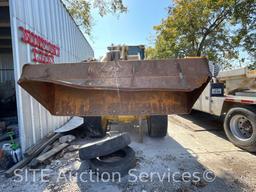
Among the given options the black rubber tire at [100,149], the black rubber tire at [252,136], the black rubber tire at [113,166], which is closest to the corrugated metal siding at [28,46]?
the black rubber tire at [100,149]

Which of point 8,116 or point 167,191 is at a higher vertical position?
point 8,116

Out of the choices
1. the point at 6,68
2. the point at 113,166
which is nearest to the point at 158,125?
the point at 113,166

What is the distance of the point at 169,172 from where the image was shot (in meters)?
3.03

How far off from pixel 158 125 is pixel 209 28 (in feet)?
35.6

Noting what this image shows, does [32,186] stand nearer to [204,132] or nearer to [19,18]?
[19,18]

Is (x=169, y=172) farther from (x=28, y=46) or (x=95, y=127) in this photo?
(x=28, y=46)

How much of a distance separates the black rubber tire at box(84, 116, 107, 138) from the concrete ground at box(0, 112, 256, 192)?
2.64 feet

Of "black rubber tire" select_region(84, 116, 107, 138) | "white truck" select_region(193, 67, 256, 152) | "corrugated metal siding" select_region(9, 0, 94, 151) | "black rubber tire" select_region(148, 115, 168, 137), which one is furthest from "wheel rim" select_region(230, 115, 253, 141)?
"corrugated metal siding" select_region(9, 0, 94, 151)

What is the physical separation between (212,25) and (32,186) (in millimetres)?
13481

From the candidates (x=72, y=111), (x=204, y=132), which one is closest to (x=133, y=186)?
(x=72, y=111)

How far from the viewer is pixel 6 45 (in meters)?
7.89

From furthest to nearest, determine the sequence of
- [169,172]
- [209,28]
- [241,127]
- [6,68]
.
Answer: [209,28] → [6,68] → [241,127] → [169,172]

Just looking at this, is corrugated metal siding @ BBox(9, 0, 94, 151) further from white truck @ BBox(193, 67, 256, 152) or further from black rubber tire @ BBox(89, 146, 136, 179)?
white truck @ BBox(193, 67, 256, 152)

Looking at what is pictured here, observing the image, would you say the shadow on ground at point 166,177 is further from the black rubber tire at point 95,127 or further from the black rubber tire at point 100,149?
the black rubber tire at point 95,127
